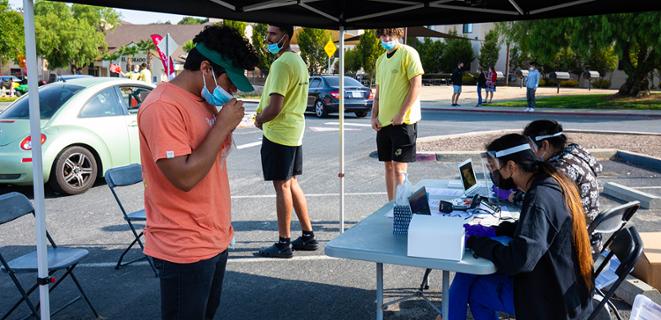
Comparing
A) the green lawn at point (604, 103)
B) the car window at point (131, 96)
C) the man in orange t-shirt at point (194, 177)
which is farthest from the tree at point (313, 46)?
the man in orange t-shirt at point (194, 177)

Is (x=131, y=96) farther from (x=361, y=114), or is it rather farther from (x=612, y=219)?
(x=361, y=114)

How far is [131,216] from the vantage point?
4934 mm

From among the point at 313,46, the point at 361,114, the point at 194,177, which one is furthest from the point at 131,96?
the point at 313,46

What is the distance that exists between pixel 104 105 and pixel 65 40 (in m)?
58.1

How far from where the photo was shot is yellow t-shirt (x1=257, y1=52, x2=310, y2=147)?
188 inches

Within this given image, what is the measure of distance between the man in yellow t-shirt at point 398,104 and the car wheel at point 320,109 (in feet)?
44.3

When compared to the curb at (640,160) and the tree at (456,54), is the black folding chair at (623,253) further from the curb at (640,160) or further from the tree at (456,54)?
the tree at (456,54)

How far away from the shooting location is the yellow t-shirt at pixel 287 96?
4781mm

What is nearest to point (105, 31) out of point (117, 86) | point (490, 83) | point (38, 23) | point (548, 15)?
point (38, 23)

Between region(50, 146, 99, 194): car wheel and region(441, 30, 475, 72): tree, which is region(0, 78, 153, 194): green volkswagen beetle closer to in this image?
region(50, 146, 99, 194): car wheel

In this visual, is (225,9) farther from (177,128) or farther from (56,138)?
(56,138)

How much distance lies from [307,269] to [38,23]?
202 feet

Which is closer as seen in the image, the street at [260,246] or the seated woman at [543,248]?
the seated woman at [543,248]

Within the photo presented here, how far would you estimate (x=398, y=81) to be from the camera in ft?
17.9
